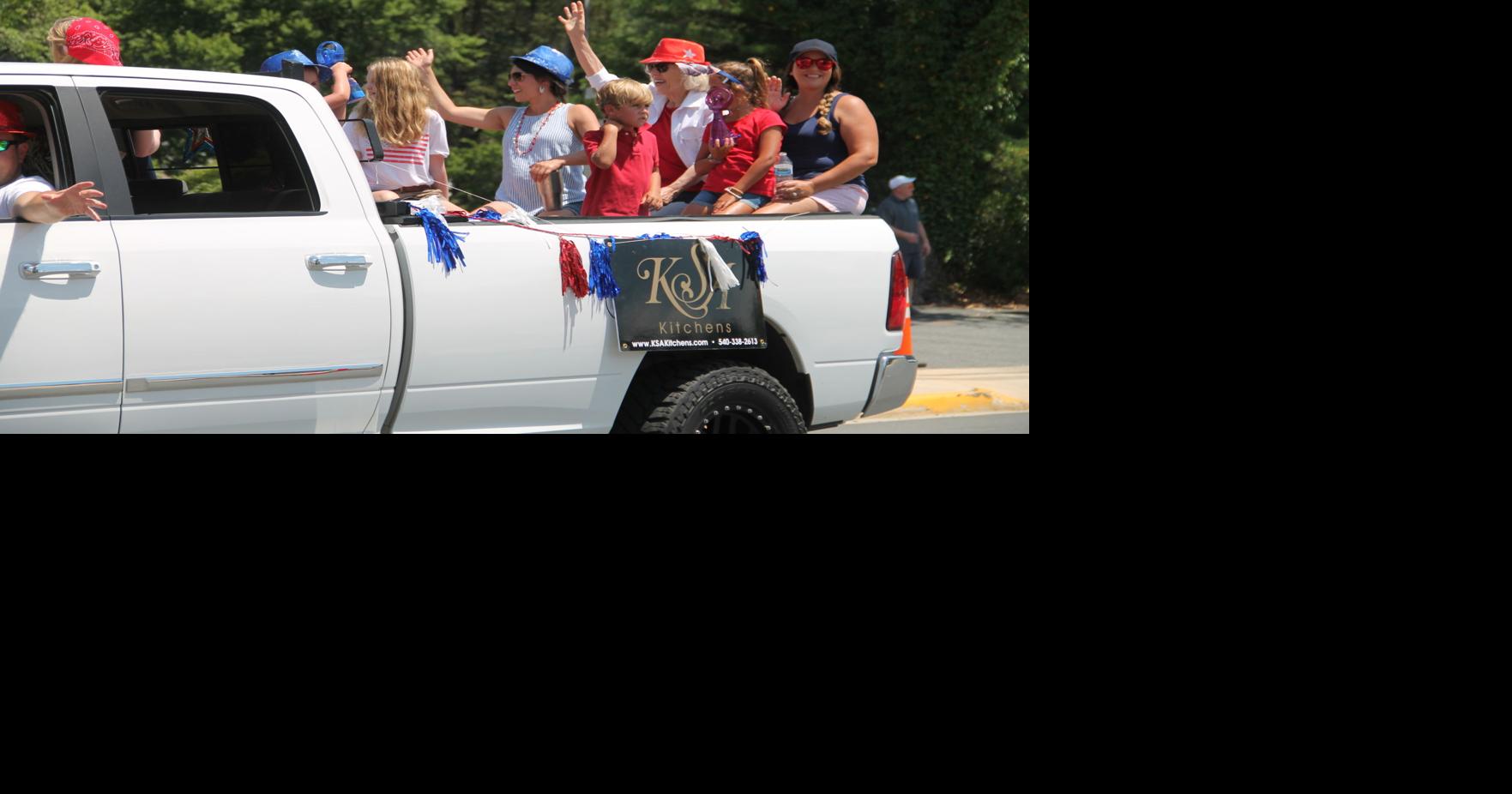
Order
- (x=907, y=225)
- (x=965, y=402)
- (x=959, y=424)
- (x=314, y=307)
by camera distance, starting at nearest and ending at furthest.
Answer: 1. (x=314, y=307)
2. (x=959, y=424)
3. (x=965, y=402)
4. (x=907, y=225)

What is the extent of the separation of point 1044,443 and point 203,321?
8.87 ft

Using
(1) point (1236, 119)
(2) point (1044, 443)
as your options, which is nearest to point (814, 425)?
(1) point (1236, 119)

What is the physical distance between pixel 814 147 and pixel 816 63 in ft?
1.20

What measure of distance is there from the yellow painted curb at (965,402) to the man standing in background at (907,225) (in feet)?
7.18

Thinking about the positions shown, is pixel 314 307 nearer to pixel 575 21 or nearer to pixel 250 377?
pixel 250 377

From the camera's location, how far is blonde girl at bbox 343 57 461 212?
20.9 feet

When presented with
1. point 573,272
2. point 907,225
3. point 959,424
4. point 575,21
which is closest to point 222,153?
Answer: point 573,272

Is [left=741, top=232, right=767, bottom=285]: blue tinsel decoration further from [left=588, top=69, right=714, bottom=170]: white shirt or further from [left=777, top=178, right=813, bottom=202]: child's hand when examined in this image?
[left=588, top=69, right=714, bottom=170]: white shirt

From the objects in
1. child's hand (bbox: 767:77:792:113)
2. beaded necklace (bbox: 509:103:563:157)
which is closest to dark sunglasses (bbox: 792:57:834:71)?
child's hand (bbox: 767:77:792:113)

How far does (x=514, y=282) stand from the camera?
15.6 ft

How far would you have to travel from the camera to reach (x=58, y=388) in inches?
159

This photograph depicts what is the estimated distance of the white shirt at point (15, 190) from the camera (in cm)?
421

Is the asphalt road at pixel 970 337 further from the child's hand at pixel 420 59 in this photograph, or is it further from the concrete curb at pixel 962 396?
the child's hand at pixel 420 59

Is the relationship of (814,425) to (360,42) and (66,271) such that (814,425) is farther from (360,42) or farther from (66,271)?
(360,42)
